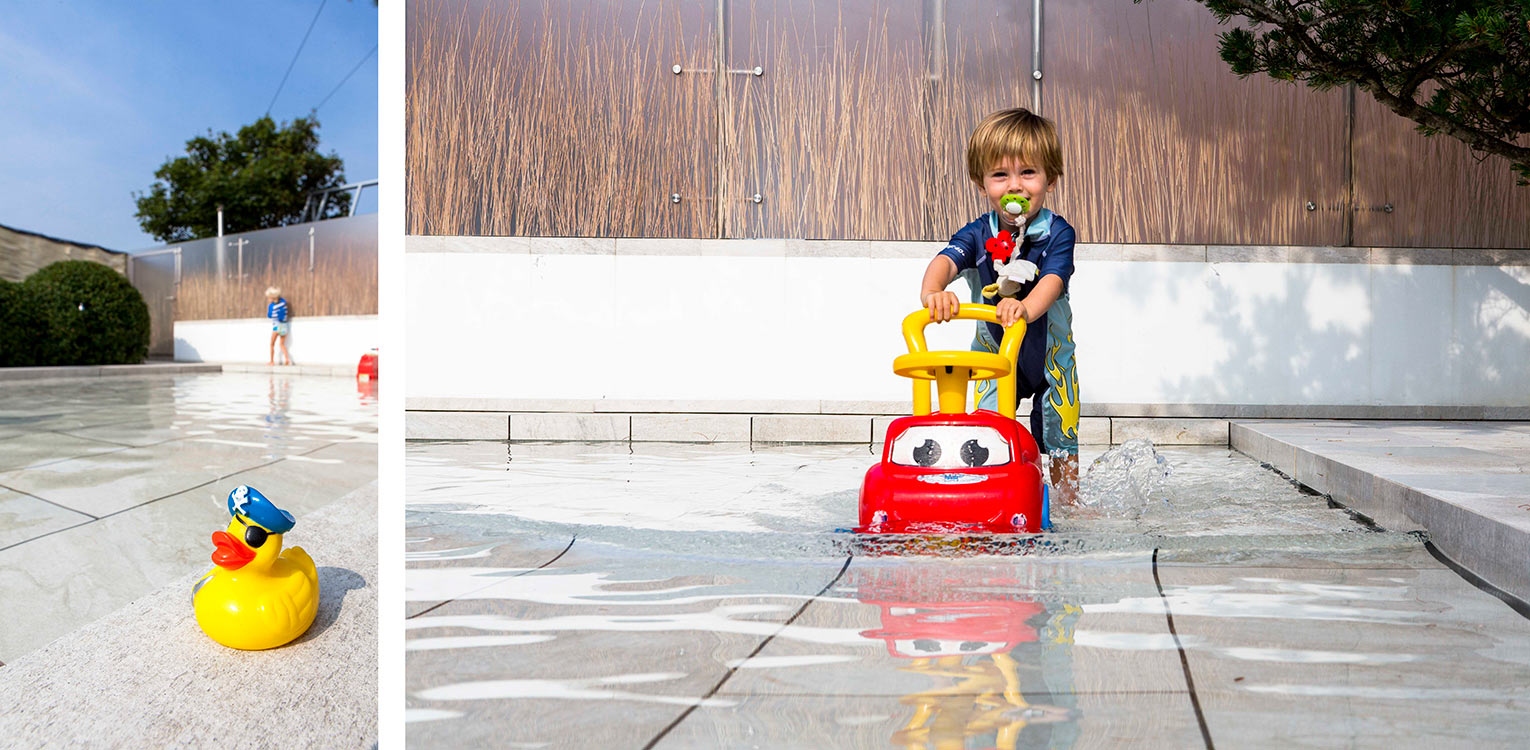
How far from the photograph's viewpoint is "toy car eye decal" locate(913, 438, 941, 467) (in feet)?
9.03

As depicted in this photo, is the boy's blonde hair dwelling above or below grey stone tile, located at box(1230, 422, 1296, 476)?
above

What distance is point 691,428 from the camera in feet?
19.5

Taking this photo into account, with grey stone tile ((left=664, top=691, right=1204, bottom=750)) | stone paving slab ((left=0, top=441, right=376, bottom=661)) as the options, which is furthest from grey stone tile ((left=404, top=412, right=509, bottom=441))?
grey stone tile ((left=664, top=691, right=1204, bottom=750))

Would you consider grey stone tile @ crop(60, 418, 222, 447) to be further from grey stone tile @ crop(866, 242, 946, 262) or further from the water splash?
the water splash

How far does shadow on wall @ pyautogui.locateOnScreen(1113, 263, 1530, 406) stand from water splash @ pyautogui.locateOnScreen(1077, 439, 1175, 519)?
5.72ft

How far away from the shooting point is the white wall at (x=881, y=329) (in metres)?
5.97

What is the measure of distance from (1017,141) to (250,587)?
2594 mm

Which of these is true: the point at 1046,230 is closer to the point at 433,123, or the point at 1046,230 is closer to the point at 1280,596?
the point at 1280,596

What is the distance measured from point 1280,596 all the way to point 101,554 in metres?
3.38

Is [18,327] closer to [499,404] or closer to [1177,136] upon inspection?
[499,404]

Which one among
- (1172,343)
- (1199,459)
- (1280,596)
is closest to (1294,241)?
(1172,343)

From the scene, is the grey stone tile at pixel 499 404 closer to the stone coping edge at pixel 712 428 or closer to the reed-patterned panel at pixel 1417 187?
the stone coping edge at pixel 712 428

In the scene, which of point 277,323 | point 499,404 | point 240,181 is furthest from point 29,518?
point 240,181

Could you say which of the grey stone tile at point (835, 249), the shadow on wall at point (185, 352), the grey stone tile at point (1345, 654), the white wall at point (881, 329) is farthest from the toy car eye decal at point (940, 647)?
the shadow on wall at point (185, 352)
